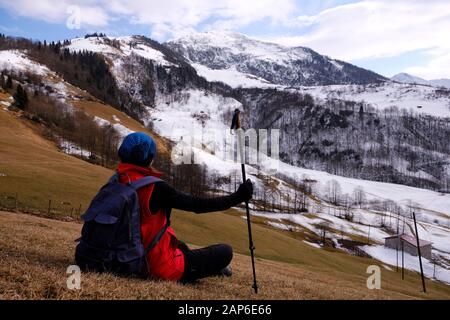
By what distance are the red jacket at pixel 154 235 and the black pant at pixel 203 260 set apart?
209 mm

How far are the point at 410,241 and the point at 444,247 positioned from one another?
3281 cm

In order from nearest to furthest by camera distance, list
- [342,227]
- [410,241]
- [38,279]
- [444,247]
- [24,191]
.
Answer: [38,279] → [24,191] → [410,241] → [444,247] → [342,227]

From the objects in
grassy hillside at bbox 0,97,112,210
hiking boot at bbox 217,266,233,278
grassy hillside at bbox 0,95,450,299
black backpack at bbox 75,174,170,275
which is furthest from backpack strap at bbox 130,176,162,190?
grassy hillside at bbox 0,97,112,210

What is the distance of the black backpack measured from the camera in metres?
7.71

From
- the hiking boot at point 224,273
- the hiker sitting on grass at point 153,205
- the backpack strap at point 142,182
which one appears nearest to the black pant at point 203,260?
the hiker sitting on grass at point 153,205

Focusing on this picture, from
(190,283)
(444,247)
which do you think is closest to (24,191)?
(190,283)

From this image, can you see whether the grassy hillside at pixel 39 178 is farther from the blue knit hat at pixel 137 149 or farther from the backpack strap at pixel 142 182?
the backpack strap at pixel 142 182

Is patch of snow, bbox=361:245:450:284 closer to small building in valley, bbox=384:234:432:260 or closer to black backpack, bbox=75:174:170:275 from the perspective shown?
small building in valley, bbox=384:234:432:260

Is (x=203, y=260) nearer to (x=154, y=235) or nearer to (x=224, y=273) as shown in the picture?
(x=154, y=235)

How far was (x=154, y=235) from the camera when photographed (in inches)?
321

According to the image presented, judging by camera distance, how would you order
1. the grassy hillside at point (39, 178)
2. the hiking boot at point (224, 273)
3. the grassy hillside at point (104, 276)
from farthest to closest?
the grassy hillside at point (39, 178), the hiking boot at point (224, 273), the grassy hillside at point (104, 276)

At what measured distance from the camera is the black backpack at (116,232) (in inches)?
303

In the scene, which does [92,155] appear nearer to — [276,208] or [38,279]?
[276,208]
